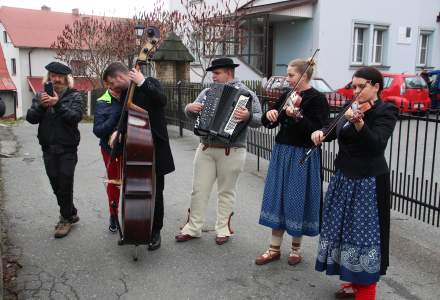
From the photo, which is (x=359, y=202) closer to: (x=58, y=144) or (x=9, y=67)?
(x=58, y=144)

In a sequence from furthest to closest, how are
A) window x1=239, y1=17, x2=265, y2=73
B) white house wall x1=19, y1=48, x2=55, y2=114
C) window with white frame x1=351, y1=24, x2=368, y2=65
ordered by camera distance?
white house wall x1=19, y1=48, x2=55, y2=114, window with white frame x1=351, y1=24, x2=368, y2=65, window x1=239, y1=17, x2=265, y2=73

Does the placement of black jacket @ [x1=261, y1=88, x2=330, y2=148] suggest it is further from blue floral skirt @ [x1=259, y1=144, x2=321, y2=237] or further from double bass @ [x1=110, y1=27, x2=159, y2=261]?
double bass @ [x1=110, y1=27, x2=159, y2=261]

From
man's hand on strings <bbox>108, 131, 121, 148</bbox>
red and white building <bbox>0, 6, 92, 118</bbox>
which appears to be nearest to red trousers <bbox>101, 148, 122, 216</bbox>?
man's hand on strings <bbox>108, 131, 121, 148</bbox>

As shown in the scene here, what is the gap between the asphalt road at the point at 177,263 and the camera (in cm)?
356

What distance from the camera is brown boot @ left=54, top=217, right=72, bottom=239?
457cm

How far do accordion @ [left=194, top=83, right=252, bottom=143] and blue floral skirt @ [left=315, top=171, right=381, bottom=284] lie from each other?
1.09 metres

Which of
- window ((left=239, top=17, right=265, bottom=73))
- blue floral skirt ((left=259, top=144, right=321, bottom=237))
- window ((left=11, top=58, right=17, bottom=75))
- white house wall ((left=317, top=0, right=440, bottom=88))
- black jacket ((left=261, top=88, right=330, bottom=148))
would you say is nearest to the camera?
black jacket ((left=261, top=88, right=330, bottom=148))

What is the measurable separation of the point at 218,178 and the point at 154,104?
100 cm

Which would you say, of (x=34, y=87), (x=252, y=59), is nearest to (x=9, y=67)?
(x=34, y=87)

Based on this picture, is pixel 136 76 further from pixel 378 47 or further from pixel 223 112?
pixel 378 47

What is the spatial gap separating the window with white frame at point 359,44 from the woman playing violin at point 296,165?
18262 millimetres

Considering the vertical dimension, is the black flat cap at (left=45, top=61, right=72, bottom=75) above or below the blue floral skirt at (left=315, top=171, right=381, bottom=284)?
above

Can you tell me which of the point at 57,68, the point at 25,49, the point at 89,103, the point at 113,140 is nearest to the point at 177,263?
the point at 113,140

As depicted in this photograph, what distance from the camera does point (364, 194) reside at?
311 cm
